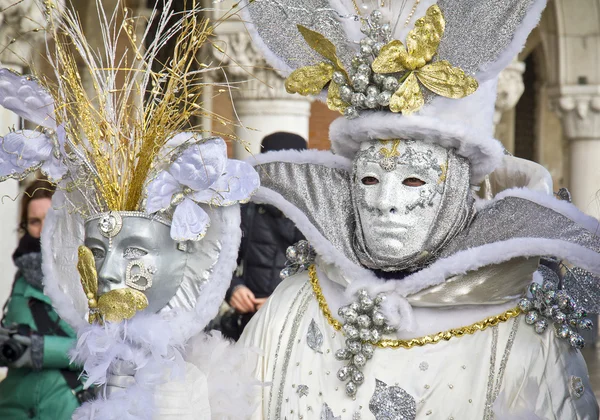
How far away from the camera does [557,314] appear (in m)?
2.86

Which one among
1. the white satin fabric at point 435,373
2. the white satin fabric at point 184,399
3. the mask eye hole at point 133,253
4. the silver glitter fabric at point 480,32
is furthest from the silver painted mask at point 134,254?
the silver glitter fabric at point 480,32

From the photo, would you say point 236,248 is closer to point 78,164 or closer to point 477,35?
point 78,164

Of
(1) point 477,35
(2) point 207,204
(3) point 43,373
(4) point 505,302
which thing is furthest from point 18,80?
(3) point 43,373

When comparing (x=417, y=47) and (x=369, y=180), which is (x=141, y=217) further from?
(x=417, y=47)

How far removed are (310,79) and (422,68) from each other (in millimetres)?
335

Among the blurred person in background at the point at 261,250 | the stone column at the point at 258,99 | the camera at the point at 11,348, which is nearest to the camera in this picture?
the camera at the point at 11,348

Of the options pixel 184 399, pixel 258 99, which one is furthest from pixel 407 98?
pixel 258 99

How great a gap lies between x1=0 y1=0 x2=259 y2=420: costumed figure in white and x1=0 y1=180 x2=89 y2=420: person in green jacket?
135 cm

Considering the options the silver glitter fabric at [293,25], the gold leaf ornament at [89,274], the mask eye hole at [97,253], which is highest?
the silver glitter fabric at [293,25]

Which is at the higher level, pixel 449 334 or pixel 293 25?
pixel 293 25

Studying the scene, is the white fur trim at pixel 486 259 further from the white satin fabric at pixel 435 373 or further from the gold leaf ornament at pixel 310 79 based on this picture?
the gold leaf ornament at pixel 310 79

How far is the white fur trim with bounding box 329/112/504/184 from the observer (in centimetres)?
288

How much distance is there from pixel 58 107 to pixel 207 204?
46cm

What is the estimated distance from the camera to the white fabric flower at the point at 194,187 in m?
2.79
